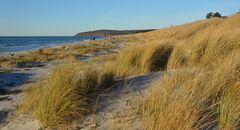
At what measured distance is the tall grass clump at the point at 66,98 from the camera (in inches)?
163

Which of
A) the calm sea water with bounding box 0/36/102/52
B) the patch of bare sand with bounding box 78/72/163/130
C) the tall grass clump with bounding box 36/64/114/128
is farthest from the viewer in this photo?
the calm sea water with bounding box 0/36/102/52

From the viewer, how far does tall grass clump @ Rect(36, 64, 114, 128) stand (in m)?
4.15

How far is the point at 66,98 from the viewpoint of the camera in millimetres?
4219

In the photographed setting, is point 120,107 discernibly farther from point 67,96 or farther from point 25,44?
point 25,44

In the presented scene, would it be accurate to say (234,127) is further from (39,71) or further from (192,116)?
(39,71)

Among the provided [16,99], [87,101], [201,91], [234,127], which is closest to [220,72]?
[201,91]

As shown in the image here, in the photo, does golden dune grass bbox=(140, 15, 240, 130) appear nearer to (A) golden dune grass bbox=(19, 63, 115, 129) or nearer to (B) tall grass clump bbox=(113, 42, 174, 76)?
(A) golden dune grass bbox=(19, 63, 115, 129)

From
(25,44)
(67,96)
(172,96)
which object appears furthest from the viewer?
(25,44)

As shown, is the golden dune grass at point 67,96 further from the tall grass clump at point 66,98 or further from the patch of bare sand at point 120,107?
the patch of bare sand at point 120,107

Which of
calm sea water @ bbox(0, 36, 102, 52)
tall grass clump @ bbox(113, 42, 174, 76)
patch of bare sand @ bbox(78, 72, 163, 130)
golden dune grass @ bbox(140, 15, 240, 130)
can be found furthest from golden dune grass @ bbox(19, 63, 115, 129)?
calm sea water @ bbox(0, 36, 102, 52)

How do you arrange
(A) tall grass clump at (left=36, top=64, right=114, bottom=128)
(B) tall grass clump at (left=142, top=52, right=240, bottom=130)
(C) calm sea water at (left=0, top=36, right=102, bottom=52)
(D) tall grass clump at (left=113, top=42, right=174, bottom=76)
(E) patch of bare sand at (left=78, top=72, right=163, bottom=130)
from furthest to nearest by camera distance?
1. (C) calm sea water at (left=0, top=36, right=102, bottom=52)
2. (D) tall grass clump at (left=113, top=42, right=174, bottom=76)
3. (A) tall grass clump at (left=36, top=64, right=114, bottom=128)
4. (E) patch of bare sand at (left=78, top=72, right=163, bottom=130)
5. (B) tall grass clump at (left=142, top=52, right=240, bottom=130)

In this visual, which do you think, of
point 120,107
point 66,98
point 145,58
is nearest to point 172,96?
point 120,107

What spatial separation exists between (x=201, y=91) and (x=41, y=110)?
1.82 meters

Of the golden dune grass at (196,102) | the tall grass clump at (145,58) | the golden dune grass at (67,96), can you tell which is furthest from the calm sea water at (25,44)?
the golden dune grass at (196,102)
